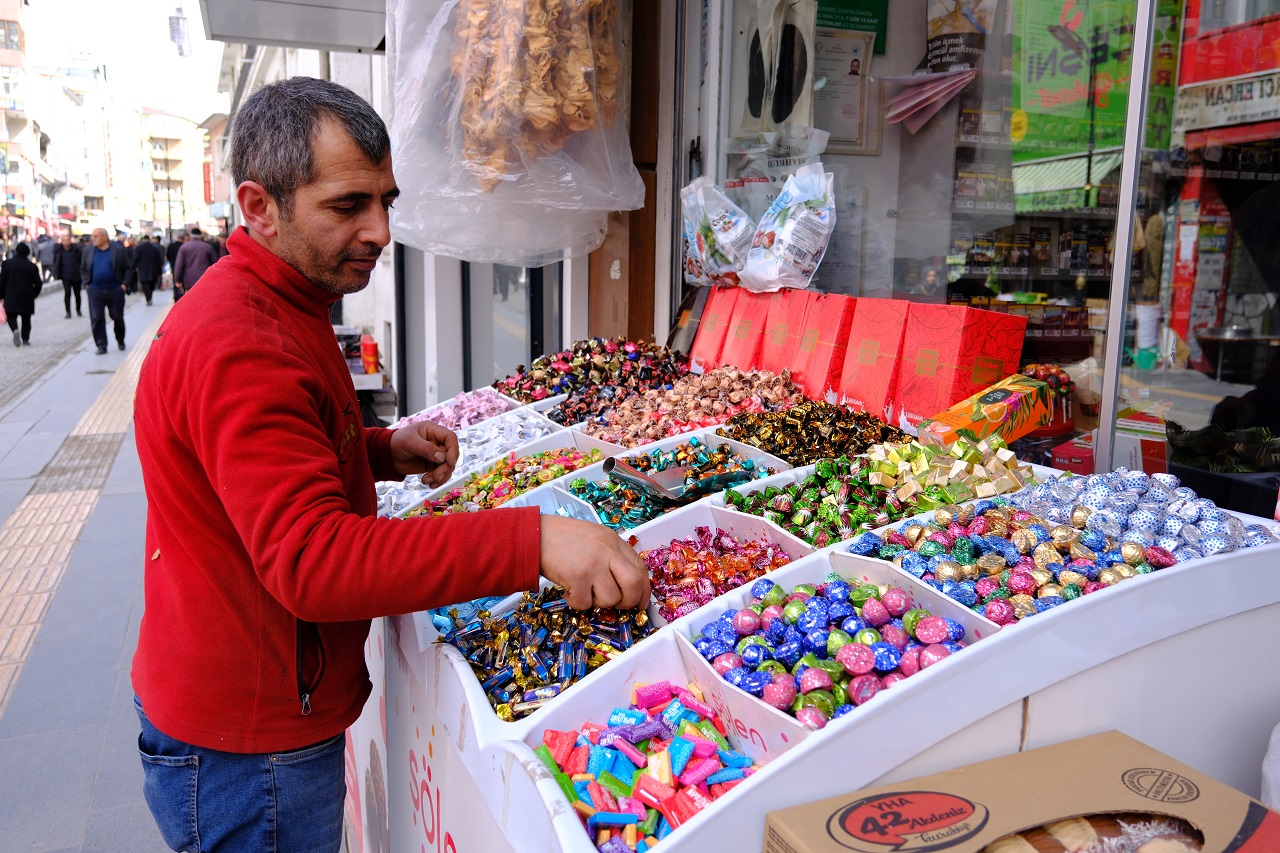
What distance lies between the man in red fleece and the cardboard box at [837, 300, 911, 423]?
1431mm

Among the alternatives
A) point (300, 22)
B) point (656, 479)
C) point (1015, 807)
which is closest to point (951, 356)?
point (656, 479)

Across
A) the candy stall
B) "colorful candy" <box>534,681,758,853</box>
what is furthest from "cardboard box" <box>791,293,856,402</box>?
"colorful candy" <box>534,681,758,853</box>

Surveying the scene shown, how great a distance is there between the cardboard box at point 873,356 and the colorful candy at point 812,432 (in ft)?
0.47

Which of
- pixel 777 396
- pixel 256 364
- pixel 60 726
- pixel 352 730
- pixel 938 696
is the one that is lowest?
pixel 60 726

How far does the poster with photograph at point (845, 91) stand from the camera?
3439 mm

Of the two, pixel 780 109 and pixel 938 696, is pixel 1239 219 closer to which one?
pixel 780 109

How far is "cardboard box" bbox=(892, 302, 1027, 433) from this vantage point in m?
2.23

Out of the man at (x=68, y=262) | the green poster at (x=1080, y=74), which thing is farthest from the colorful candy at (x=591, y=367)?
the man at (x=68, y=262)

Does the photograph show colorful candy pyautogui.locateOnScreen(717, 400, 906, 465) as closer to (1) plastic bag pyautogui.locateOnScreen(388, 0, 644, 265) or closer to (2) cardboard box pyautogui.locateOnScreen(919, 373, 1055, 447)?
(2) cardboard box pyautogui.locateOnScreen(919, 373, 1055, 447)

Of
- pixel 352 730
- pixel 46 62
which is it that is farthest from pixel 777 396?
pixel 46 62

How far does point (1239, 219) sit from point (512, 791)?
2449 millimetres

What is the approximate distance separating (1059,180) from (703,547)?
1.86 metres

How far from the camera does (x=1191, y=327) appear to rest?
7.59ft

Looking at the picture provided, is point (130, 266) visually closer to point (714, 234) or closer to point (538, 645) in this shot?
point (714, 234)
